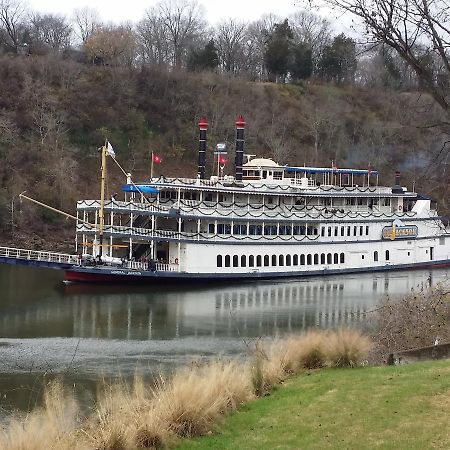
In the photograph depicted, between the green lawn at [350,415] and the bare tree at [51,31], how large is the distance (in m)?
69.8

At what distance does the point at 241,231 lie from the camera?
116 ft

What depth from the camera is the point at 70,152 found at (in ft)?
177

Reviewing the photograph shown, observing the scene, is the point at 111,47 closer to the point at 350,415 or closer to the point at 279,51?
the point at 279,51

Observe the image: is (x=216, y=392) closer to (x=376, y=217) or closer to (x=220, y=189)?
(x=220, y=189)

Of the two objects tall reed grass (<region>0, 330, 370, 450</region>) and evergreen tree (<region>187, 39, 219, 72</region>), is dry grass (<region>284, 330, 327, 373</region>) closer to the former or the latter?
tall reed grass (<region>0, 330, 370, 450</region>)

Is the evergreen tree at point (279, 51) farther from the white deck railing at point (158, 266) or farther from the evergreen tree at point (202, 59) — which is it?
the white deck railing at point (158, 266)

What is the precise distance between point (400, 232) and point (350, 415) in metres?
33.6

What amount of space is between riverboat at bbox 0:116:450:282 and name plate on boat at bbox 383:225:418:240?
0.06 m

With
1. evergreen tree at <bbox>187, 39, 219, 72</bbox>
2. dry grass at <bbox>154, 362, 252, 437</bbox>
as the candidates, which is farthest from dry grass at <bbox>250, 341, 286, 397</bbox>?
evergreen tree at <bbox>187, 39, 219, 72</bbox>

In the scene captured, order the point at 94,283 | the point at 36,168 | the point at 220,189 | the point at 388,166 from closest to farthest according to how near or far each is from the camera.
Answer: the point at 94,283, the point at 220,189, the point at 36,168, the point at 388,166

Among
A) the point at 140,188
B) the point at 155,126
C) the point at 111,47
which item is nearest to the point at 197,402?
the point at 140,188

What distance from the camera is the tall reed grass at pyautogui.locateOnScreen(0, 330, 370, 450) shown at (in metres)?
8.20

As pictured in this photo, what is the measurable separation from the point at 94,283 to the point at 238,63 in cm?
5660

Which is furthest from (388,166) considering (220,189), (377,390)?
(377,390)
